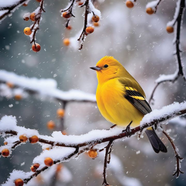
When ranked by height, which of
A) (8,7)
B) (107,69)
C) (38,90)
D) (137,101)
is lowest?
(38,90)

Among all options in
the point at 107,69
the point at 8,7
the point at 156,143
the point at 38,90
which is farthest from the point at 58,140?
→ the point at 38,90

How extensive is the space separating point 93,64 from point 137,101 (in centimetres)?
468

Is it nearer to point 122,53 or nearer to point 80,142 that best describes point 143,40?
point 122,53

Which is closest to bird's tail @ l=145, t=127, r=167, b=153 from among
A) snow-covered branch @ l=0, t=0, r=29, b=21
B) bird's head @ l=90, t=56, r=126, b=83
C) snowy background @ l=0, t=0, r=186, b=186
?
bird's head @ l=90, t=56, r=126, b=83

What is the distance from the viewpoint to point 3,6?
112cm

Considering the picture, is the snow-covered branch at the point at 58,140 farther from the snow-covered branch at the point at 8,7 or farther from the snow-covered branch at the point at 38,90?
the snow-covered branch at the point at 38,90

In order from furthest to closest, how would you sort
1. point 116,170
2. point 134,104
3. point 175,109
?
point 116,170, point 134,104, point 175,109

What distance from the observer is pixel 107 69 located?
2.36m

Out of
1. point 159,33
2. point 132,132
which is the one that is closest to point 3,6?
point 132,132

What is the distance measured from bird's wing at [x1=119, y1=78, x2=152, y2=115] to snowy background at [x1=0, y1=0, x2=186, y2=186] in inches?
120

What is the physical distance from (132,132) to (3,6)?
0.88 m

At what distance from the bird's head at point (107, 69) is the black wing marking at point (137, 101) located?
9.0 inches

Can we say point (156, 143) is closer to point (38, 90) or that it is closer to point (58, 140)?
point (58, 140)

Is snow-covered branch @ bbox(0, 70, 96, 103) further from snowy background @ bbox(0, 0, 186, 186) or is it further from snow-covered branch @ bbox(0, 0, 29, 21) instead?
snowy background @ bbox(0, 0, 186, 186)
